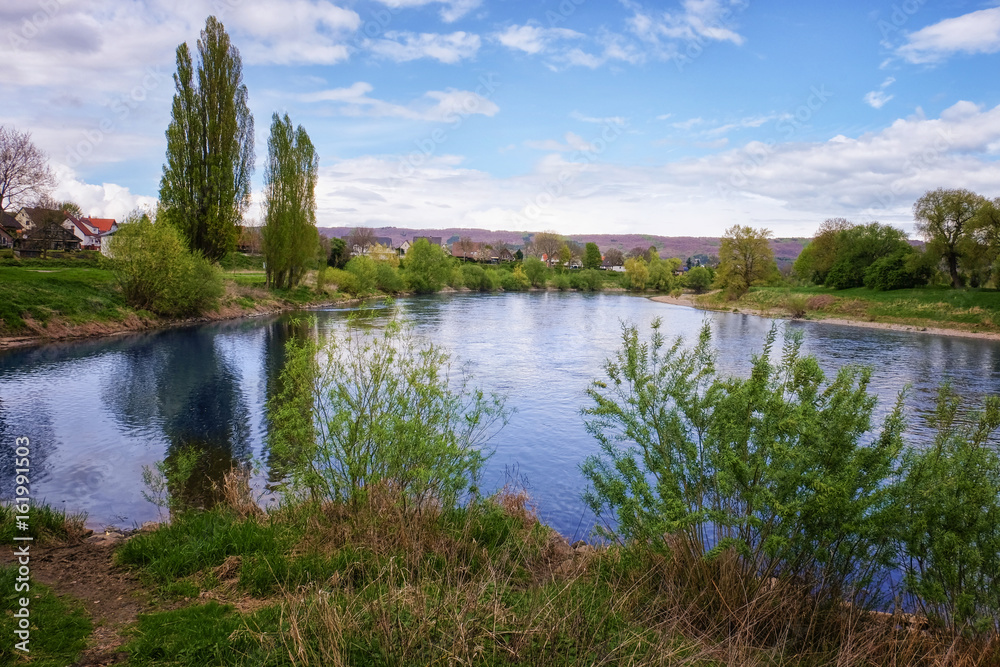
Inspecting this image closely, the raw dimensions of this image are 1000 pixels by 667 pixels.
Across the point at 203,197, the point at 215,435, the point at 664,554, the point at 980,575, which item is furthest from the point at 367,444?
the point at 203,197

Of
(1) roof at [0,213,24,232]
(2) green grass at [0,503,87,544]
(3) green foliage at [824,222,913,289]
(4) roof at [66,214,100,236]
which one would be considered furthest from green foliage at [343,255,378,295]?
(2) green grass at [0,503,87,544]

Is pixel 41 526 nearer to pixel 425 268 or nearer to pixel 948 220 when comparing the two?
pixel 948 220

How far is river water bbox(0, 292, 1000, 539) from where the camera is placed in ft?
36.9

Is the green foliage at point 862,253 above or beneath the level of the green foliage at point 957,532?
above

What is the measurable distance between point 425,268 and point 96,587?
68.3 m

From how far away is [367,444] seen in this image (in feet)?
25.1

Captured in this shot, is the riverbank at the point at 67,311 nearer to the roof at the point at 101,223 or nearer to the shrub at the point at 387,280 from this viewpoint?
the shrub at the point at 387,280

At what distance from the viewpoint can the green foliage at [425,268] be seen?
7169cm

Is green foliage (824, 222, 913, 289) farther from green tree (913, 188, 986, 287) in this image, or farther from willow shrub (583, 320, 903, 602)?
willow shrub (583, 320, 903, 602)

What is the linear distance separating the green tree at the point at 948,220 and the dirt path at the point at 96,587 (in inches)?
2183

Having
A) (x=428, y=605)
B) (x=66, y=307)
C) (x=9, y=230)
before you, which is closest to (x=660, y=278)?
(x=9, y=230)

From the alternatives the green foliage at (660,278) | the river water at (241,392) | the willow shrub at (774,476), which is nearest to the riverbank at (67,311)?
the river water at (241,392)

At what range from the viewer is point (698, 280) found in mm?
96938

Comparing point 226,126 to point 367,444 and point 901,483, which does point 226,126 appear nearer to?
point 367,444
